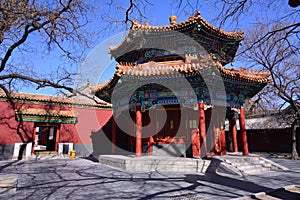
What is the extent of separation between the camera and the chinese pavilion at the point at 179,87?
8336 millimetres

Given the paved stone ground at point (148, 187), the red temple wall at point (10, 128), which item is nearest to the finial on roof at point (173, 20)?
the paved stone ground at point (148, 187)

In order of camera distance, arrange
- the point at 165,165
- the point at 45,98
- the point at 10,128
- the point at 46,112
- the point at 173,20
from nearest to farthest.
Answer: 1. the point at 165,165
2. the point at 173,20
3. the point at 10,128
4. the point at 46,112
5. the point at 45,98

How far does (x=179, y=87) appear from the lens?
349 inches

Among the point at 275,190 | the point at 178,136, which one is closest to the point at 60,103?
the point at 178,136

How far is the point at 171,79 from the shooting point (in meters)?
8.40

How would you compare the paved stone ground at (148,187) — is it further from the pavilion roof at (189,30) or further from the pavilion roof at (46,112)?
the pavilion roof at (46,112)

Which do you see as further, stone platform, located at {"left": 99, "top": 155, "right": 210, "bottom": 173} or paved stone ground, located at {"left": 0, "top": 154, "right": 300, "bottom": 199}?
stone platform, located at {"left": 99, "top": 155, "right": 210, "bottom": 173}

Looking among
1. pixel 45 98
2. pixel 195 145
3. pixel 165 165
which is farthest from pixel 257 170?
pixel 45 98

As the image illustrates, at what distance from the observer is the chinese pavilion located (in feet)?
27.3

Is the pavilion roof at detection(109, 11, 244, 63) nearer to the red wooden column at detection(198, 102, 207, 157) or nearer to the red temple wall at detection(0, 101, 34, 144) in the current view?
the red wooden column at detection(198, 102, 207, 157)

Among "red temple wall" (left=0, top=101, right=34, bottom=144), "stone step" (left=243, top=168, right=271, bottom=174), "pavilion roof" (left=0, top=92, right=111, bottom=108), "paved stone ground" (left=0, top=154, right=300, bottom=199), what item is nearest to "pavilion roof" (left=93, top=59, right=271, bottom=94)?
"stone step" (left=243, top=168, right=271, bottom=174)

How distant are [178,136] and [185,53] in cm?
389

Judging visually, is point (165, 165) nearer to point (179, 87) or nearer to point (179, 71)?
point (179, 87)

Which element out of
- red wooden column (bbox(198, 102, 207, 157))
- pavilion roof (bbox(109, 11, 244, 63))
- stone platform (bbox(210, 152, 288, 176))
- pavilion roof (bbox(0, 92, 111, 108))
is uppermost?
pavilion roof (bbox(109, 11, 244, 63))
